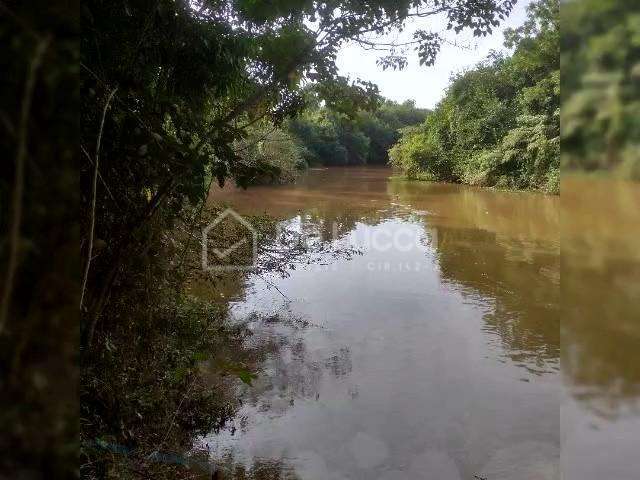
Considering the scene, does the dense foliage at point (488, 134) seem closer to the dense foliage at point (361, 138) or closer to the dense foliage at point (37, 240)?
the dense foliage at point (361, 138)

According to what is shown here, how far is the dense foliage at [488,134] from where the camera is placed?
492 inches

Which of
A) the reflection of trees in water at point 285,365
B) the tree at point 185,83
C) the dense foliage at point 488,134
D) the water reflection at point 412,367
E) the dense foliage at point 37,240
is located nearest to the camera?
the dense foliage at point 37,240

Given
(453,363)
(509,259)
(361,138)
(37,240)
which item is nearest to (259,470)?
(453,363)

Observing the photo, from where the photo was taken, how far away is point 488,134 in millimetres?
16188

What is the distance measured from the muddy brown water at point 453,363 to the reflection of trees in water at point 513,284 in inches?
0.9

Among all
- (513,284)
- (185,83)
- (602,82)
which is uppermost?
(185,83)

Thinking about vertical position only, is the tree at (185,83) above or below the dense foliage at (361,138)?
below

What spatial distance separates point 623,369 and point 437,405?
1.21m

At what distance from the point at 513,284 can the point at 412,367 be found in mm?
2675

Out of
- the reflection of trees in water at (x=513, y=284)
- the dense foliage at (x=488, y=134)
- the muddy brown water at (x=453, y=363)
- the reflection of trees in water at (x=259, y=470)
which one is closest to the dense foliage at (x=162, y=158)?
the reflection of trees in water at (x=259, y=470)

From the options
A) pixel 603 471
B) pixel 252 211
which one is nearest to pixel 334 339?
pixel 603 471

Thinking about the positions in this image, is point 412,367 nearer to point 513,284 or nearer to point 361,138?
point 513,284

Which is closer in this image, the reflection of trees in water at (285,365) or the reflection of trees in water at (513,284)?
the reflection of trees in water at (285,365)

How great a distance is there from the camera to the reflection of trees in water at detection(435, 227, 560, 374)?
15.2 ft
